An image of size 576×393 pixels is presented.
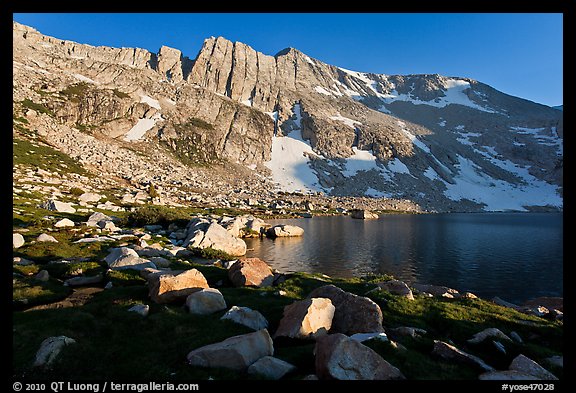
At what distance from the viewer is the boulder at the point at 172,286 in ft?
49.7

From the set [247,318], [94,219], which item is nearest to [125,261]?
[247,318]

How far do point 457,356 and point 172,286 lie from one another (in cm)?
1354

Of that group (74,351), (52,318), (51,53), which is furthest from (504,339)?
(51,53)

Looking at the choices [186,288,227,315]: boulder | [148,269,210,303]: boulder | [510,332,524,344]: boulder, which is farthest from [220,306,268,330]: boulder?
[510,332,524,344]: boulder

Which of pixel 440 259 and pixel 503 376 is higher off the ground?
pixel 503 376

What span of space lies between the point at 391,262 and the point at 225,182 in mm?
142614

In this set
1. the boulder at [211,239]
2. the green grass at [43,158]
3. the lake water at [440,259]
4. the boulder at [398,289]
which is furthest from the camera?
the green grass at [43,158]

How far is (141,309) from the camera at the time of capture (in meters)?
13.3

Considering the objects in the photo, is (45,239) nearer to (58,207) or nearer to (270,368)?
(58,207)

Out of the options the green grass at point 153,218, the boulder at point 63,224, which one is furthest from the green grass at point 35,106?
the boulder at point 63,224

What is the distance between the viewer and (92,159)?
137625mm

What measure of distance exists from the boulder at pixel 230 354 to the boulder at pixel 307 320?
2304 millimetres

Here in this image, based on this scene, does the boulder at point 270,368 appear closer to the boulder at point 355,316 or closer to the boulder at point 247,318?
the boulder at point 247,318
